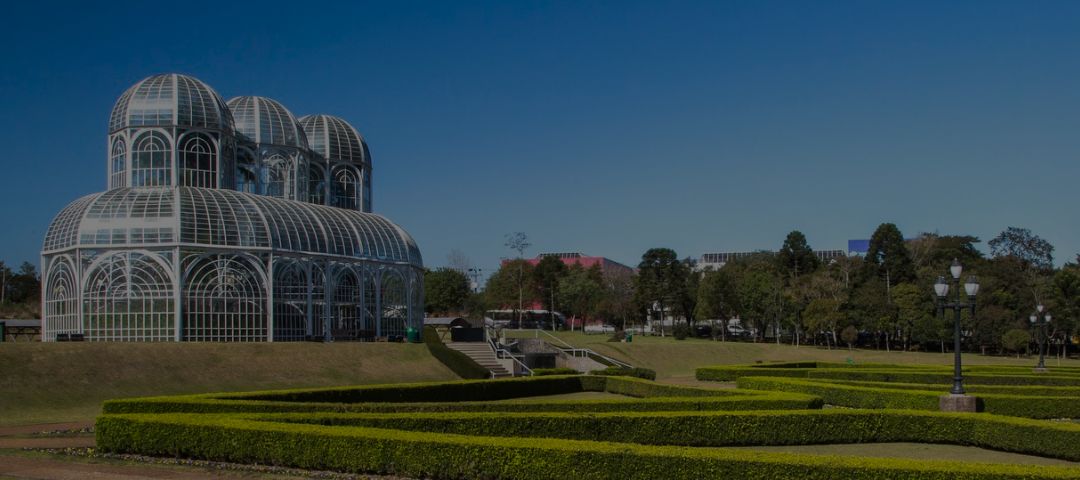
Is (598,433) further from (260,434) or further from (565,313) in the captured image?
(565,313)

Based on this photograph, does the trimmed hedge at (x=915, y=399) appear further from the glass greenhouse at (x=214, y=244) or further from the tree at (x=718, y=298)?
the tree at (x=718, y=298)

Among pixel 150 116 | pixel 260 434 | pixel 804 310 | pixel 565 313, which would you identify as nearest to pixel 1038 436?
pixel 260 434

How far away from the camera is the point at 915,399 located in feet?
99.0

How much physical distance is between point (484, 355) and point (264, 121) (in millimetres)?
21033

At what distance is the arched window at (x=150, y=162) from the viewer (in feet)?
166

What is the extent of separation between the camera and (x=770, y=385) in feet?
117

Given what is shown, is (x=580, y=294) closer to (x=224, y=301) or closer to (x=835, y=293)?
(x=835, y=293)

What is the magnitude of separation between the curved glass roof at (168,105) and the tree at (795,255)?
236 feet

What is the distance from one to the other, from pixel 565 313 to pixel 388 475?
108 metres

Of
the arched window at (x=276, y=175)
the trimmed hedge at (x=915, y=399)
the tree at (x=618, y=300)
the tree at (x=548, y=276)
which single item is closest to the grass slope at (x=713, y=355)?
the trimmed hedge at (x=915, y=399)

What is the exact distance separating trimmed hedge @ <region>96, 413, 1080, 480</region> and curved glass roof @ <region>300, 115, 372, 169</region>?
46.3 m

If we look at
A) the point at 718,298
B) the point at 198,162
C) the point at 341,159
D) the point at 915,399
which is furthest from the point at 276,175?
the point at 718,298

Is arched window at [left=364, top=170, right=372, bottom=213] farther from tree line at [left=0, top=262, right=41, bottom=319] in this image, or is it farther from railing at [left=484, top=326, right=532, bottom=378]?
tree line at [left=0, top=262, right=41, bottom=319]

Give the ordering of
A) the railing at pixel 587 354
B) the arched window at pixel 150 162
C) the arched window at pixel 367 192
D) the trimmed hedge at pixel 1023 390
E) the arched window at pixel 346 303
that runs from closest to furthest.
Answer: the trimmed hedge at pixel 1023 390, the arched window at pixel 150 162, the arched window at pixel 346 303, the railing at pixel 587 354, the arched window at pixel 367 192
